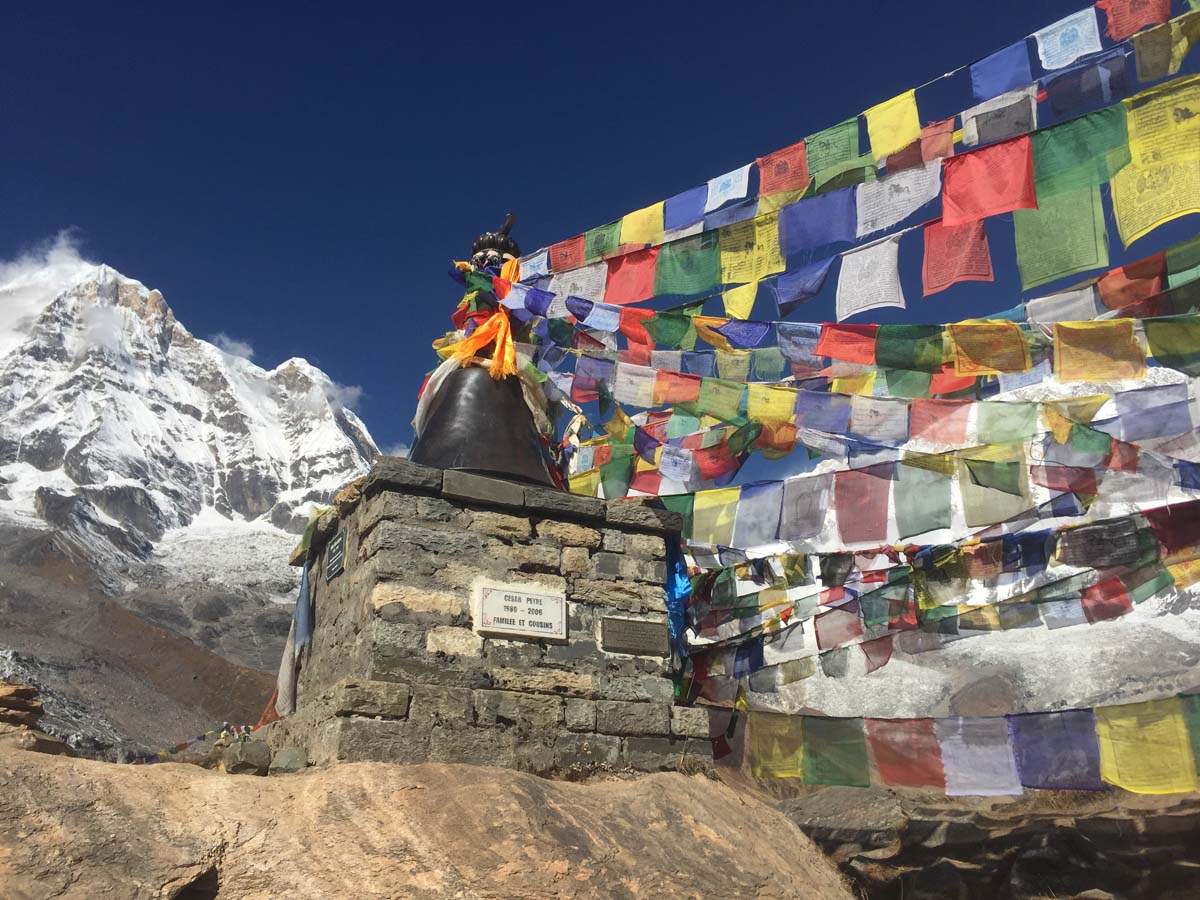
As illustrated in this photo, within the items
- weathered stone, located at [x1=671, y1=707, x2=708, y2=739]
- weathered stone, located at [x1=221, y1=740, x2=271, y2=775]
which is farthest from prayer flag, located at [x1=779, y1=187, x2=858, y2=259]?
weathered stone, located at [x1=221, y1=740, x2=271, y2=775]

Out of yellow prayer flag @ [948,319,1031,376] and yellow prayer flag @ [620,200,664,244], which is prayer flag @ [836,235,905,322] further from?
yellow prayer flag @ [620,200,664,244]

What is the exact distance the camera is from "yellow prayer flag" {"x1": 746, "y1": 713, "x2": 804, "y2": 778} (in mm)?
7828

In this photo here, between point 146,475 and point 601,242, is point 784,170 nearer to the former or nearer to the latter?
point 601,242

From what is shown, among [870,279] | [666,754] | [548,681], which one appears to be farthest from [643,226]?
[666,754]

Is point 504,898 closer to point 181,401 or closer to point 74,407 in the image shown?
point 74,407

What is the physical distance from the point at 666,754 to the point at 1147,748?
371cm

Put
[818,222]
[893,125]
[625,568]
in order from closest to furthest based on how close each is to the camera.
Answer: [625,568] < [893,125] < [818,222]

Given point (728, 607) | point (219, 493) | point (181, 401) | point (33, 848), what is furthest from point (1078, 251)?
point (181, 401)

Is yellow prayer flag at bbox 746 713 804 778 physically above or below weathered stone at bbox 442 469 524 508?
below

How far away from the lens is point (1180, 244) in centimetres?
571

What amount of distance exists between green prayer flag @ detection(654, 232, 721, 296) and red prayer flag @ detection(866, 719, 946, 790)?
394 cm

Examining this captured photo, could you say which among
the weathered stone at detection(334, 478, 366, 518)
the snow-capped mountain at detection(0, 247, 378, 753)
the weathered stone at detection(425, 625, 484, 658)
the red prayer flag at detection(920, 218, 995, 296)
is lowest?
the weathered stone at detection(425, 625, 484, 658)

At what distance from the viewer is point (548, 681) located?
5.58 metres

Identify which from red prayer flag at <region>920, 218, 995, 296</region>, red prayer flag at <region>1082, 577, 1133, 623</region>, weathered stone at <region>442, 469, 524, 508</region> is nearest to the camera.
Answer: weathered stone at <region>442, 469, 524, 508</region>
